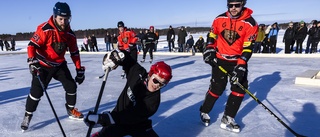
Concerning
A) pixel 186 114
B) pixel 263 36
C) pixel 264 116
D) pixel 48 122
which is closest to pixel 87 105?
pixel 48 122

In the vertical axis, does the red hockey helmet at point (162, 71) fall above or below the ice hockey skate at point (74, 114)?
above

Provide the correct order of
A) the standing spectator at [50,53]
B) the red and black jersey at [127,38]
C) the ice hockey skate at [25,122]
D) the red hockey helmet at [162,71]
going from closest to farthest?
the red hockey helmet at [162,71]
the standing spectator at [50,53]
the ice hockey skate at [25,122]
the red and black jersey at [127,38]

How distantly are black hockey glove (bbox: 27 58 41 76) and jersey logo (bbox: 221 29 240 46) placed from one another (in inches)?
87.3

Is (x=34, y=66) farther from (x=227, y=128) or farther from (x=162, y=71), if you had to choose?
(x=227, y=128)

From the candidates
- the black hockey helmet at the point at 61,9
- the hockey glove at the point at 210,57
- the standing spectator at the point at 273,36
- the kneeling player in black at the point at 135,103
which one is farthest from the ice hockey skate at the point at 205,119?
the standing spectator at the point at 273,36

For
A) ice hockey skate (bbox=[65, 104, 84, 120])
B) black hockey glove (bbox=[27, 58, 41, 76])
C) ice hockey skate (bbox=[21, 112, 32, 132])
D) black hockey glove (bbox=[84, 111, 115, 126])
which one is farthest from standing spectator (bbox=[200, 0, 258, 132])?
ice hockey skate (bbox=[21, 112, 32, 132])

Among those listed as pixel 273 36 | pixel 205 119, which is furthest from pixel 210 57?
pixel 273 36

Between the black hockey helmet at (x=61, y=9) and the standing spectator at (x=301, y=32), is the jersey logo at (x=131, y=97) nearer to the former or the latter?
the black hockey helmet at (x=61, y=9)

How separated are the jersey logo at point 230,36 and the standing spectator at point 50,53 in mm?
1865

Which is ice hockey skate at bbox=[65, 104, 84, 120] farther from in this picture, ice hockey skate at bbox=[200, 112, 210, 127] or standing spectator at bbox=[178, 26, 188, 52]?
standing spectator at bbox=[178, 26, 188, 52]

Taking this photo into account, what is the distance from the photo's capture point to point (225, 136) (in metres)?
3.05

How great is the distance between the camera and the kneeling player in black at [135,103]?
207cm

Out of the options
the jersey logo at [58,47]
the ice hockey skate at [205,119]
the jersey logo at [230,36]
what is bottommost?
the ice hockey skate at [205,119]

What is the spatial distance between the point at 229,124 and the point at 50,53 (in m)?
2.39
